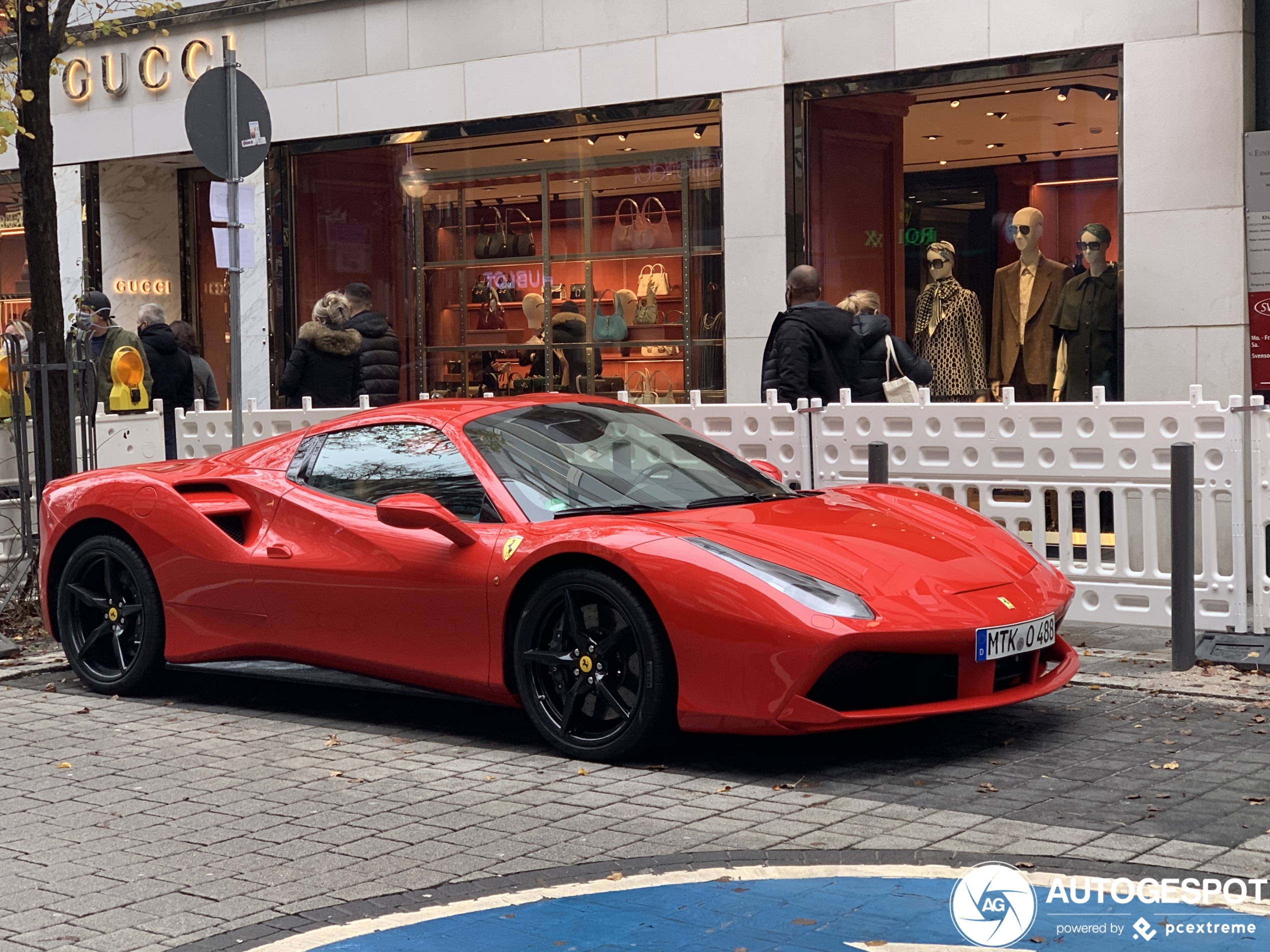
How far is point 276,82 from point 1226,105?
8.95 m

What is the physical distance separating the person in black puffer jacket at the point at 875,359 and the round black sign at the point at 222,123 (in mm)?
4086

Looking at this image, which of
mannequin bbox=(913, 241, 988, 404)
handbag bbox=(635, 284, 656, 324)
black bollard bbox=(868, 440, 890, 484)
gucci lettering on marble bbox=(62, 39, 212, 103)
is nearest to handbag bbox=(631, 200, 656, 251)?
Answer: handbag bbox=(635, 284, 656, 324)

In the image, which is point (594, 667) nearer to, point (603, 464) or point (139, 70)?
point (603, 464)

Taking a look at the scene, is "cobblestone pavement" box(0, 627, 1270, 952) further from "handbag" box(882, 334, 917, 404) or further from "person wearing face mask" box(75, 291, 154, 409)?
"person wearing face mask" box(75, 291, 154, 409)

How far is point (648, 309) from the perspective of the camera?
47.5 ft

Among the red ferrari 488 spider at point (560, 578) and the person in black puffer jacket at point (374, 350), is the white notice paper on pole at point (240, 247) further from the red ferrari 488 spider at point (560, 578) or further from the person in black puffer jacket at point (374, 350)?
the person in black puffer jacket at point (374, 350)

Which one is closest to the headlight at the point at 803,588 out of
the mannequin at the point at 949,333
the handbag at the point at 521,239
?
the mannequin at the point at 949,333

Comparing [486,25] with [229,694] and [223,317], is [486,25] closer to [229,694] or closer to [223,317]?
[223,317]

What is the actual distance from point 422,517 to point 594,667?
2.93 feet

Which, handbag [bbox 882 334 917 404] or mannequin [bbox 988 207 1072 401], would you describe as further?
mannequin [bbox 988 207 1072 401]

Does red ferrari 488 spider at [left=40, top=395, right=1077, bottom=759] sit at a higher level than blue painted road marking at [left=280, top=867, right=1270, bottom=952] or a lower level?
higher

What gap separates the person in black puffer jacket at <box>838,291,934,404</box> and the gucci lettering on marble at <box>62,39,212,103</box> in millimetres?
7834

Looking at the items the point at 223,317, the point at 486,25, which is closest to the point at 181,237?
the point at 223,317

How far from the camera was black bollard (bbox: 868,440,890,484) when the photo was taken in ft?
29.3
